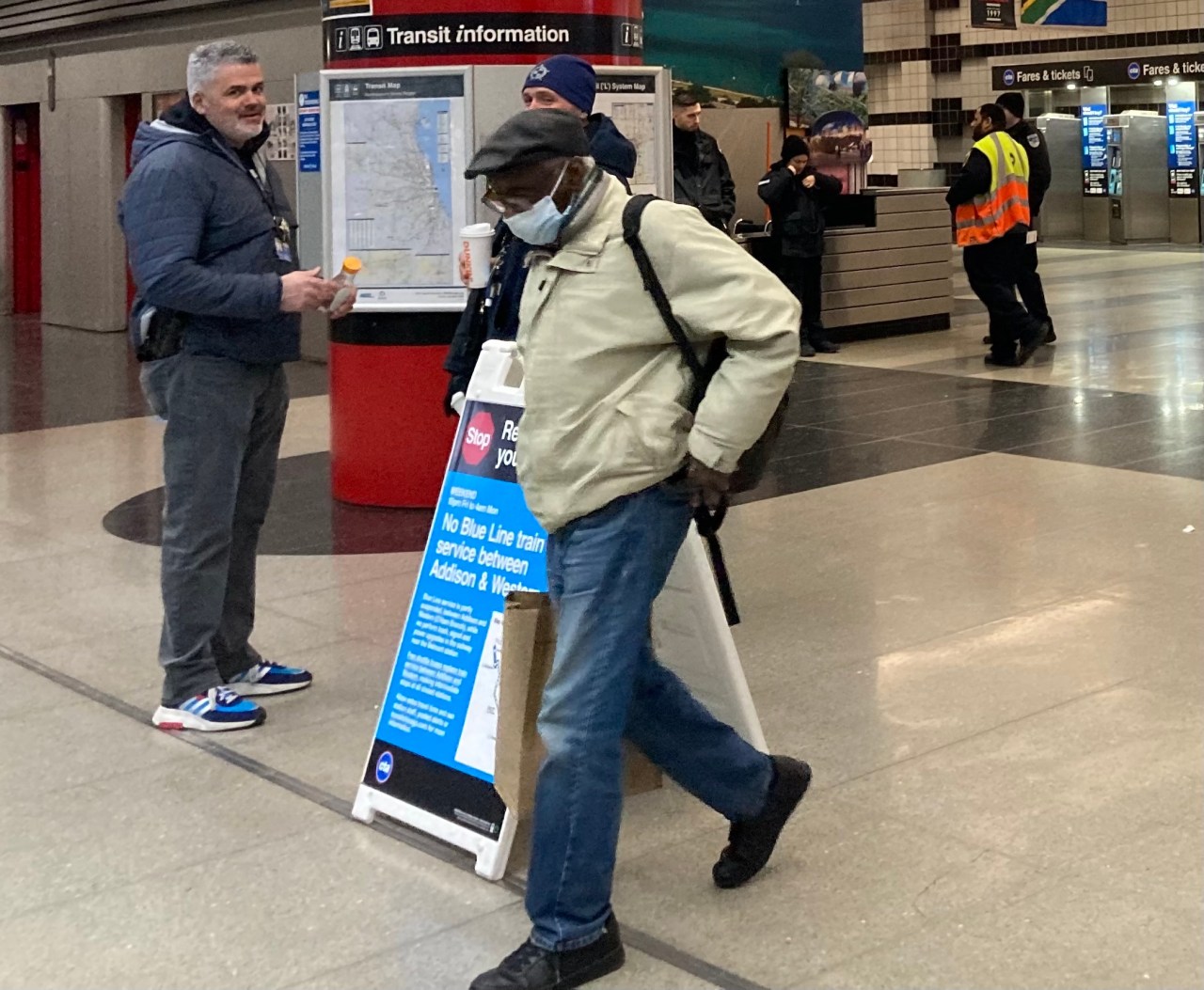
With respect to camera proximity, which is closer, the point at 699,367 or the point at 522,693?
the point at 699,367

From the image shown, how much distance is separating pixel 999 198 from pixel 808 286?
5.97 ft

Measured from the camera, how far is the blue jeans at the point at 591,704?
3109 mm

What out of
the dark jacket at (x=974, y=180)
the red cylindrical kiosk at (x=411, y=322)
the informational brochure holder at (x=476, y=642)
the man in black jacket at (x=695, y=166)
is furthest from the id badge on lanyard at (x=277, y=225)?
the dark jacket at (x=974, y=180)

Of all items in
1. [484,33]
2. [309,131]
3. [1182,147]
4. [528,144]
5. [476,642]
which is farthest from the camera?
[1182,147]

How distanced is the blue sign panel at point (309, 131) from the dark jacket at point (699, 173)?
8.33 feet

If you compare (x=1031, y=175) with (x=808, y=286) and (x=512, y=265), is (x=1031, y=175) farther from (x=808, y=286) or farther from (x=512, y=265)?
(x=512, y=265)

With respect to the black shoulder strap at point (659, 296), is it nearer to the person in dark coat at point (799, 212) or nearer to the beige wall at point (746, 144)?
the person in dark coat at point (799, 212)

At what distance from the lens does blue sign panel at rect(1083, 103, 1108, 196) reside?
2452cm

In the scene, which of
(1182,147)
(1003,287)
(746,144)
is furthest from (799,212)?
(1182,147)

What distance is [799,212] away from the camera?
501 inches

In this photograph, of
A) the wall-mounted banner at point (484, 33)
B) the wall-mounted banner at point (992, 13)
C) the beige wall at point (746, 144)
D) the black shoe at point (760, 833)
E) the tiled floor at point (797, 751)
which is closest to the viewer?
the tiled floor at point (797, 751)

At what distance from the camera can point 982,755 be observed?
14.2 ft

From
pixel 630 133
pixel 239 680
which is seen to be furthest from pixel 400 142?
pixel 239 680

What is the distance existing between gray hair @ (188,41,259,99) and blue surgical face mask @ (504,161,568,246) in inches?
68.1
